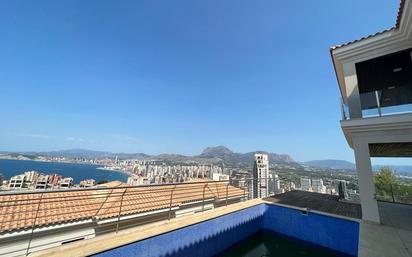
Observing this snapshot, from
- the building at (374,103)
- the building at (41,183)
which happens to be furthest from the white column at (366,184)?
the building at (41,183)

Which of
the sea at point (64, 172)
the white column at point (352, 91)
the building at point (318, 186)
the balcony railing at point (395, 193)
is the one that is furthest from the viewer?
the sea at point (64, 172)

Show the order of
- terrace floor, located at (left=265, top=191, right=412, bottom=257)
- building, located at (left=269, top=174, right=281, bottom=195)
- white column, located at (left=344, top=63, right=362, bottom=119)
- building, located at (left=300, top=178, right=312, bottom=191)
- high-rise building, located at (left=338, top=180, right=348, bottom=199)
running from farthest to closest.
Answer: building, located at (left=300, top=178, right=312, bottom=191) < building, located at (left=269, top=174, right=281, bottom=195) < high-rise building, located at (left=338, top=180, right=348, bottom=199) < white column, located at (left=344, top=63, right=362, bottom=119) < terrace floor, located at (left=265, top=191, right=412, bottom=257)

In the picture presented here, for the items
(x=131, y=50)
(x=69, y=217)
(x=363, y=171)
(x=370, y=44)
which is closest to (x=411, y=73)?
(x=370, y=44)

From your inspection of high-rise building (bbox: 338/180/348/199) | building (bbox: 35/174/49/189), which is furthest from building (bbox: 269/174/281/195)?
building (bbox: 35/174/49/189)

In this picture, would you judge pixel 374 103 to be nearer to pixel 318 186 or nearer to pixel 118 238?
pixel 318 186

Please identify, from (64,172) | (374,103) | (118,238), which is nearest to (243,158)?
(374,103)

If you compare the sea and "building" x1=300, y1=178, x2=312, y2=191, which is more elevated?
"building" x1=300, y1=178, x2=312, y2=191

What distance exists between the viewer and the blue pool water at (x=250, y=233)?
3.91 meters

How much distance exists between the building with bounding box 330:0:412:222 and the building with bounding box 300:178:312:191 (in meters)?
5.58

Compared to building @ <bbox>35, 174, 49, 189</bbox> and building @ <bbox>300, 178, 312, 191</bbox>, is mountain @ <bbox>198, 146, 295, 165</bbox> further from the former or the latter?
building @ <bbox>35, 174, 49, 189</bbox>

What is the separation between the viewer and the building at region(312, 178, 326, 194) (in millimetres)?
10148

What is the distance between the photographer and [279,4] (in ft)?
25.3

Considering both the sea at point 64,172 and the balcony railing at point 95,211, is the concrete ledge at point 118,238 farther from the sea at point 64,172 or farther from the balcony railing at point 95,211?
the sea at point 64,172

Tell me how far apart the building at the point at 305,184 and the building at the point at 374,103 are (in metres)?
5.58
